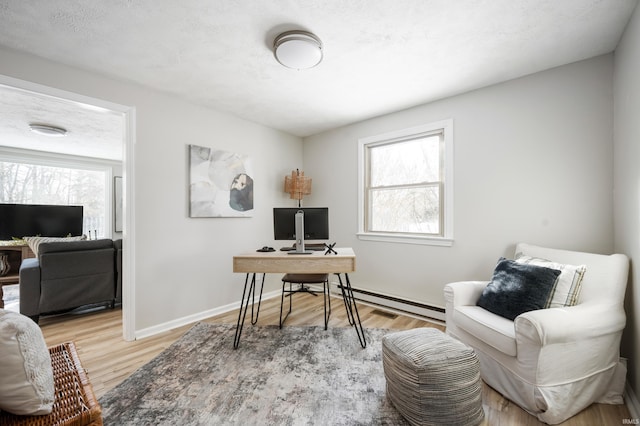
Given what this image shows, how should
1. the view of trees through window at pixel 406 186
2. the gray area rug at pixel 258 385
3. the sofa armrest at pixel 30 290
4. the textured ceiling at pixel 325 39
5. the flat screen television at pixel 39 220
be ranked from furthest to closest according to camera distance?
the flat screen television at pixel 39 220 → the view of trees through window at pixel 406 186 → the sofa armrest at pixel 30 290 → the textured ceiling at pixel 325 39 → the gray area rug at pixel 258 385

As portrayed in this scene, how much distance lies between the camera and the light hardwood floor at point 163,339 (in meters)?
1.60

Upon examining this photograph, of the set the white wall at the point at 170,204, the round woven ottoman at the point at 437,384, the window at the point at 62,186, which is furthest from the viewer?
the window at the point at 62,186

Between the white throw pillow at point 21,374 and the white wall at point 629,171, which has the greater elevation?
the white wall at point 629,171

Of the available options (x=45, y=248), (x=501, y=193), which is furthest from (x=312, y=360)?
(x=45, y=248)

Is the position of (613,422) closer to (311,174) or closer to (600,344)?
(600,344)

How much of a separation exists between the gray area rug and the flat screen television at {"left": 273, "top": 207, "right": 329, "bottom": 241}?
101 cm

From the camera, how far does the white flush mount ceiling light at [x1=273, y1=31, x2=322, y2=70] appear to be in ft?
6.33

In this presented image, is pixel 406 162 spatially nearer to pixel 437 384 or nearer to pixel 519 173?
pixel 519 173

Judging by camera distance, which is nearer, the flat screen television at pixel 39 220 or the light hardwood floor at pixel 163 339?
the light hardwood floor at pixel 163 339

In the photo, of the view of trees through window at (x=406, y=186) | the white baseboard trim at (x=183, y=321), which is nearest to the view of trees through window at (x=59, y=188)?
the white baseboard trim at (x=183, y=321)

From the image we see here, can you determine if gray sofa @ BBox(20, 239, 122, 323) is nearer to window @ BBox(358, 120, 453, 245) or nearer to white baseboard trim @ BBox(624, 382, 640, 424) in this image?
window @ BBox(358, 120, 453, 245)

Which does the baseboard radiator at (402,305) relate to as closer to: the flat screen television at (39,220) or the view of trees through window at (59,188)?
the flat screen television at (39,220)

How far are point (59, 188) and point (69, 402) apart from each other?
6.23 metres

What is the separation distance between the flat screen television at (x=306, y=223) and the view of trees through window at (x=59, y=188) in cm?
530
